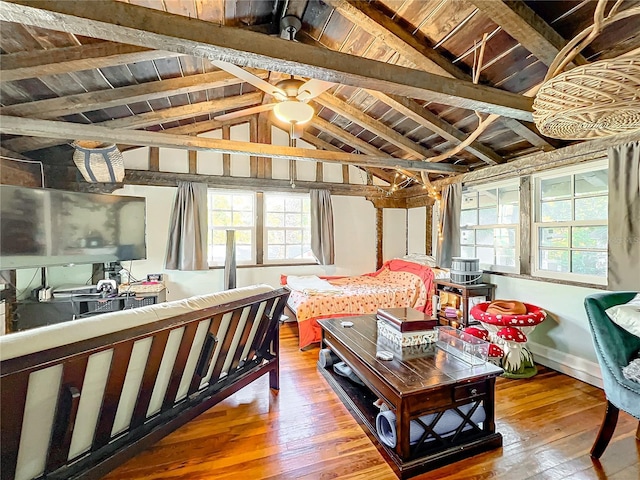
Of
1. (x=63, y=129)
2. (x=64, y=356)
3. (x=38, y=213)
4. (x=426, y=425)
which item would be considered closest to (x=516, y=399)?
(x=426, y=425)

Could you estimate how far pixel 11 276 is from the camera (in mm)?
3318

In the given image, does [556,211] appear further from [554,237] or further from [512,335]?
[512,335]

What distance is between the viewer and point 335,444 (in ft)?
6.40

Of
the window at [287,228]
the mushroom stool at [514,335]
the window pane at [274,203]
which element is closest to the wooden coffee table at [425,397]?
the mushroom stool at [514,335]

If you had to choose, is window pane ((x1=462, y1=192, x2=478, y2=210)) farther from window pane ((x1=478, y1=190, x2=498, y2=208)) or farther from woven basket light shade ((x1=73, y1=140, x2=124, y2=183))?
woven basket light shade ((x1=73, y1=140, x2=124, y2=183))

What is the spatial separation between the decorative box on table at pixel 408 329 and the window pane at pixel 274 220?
3.26m

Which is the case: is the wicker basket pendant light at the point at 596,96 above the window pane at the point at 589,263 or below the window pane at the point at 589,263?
above

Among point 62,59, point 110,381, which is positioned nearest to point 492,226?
point 110,381

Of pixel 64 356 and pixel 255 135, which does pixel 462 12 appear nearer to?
pixel 64 356

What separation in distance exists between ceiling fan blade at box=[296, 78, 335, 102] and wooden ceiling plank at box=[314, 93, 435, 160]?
1.40m

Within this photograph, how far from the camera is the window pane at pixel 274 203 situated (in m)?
5.20

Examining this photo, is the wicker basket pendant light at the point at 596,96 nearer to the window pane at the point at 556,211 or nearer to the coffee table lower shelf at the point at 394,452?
the coffee table lower shelf at the point at 394,452

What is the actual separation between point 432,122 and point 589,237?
6.79 ft

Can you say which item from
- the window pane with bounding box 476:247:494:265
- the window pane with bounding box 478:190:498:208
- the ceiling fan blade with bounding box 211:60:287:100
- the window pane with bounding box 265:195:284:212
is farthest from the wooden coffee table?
the window pane with bounding box 265:195:284:212
